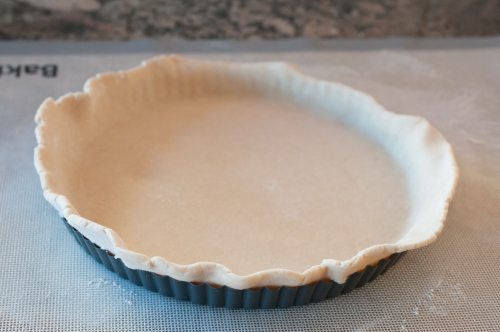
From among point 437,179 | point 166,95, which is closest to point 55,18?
point 166,95

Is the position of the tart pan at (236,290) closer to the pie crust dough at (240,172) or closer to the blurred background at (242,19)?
the pie crust dough at (240,172)

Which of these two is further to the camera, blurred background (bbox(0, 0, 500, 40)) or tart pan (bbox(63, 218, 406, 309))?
blurred background (bbox(0, 0, 500, 40))

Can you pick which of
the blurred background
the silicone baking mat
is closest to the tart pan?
the silicone baking mat

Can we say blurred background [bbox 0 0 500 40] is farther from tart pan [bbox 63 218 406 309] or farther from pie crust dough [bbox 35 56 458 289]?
tart pan [bbox 63 218 406 309]

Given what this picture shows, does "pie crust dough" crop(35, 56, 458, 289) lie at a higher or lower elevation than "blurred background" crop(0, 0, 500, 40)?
lower

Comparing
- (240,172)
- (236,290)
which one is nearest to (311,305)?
(236,290)

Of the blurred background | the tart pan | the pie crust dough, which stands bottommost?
the tart pan
